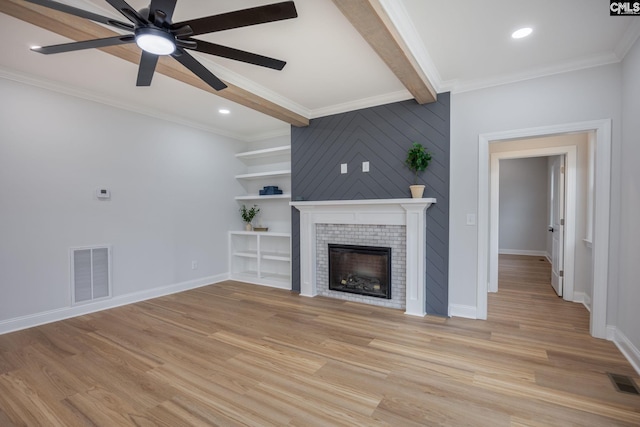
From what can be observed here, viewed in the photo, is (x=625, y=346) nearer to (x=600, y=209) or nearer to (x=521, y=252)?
(x=600, y=209)

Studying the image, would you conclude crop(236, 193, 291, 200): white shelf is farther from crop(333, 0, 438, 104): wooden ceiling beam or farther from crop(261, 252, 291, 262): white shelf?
crop(333, 0, 438, 104): wooden ceiling beam

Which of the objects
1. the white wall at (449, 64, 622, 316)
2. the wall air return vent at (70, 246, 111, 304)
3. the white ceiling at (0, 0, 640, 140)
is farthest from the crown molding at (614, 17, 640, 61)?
the wall air return vent at (70, 246, 111, 304)

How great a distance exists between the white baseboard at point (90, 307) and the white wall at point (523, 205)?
309 inches

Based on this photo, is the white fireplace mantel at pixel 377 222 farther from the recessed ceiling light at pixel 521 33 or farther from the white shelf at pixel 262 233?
the recessed ceiling light at pixel 521 33

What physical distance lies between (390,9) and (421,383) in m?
2.60

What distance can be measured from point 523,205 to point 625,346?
6.62 metres

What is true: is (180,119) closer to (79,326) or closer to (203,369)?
(79,326)

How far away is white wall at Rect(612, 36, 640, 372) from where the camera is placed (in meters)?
2.42

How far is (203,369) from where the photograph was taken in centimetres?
240

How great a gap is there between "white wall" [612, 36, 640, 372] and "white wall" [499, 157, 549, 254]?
6182 millimetres

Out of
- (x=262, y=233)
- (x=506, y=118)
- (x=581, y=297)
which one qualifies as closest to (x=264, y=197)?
(x=262, y=233)

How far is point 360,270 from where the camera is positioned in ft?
13.5

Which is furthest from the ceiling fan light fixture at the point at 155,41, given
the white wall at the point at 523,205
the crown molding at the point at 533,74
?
the white wall at the point at 523,205

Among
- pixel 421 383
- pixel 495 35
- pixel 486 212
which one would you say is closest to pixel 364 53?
pixel 495 35
